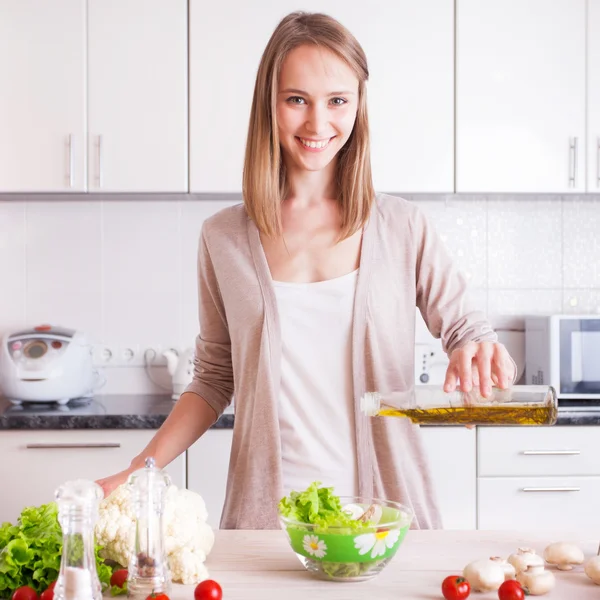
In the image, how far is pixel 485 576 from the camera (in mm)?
1052

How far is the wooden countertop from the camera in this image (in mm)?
1059

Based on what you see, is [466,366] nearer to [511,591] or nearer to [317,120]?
[511,591]

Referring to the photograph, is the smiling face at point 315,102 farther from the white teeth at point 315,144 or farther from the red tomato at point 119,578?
the red tomato at point 119,578

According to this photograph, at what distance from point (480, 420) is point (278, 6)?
1.91 m

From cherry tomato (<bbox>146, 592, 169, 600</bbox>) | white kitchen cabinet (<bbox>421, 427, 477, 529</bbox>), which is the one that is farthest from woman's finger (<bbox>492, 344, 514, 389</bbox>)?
white kitchen cabinet (<bbox>421, 427, 477, 529</bbox>)

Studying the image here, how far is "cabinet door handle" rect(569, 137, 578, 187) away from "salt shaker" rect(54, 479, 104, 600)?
86.7 inches

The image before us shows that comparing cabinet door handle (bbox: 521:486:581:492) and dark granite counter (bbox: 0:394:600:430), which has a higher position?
dark granite counter (bbox: 0:394:600:430)

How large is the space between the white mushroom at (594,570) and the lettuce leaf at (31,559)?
59 cm

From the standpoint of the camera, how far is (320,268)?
162cm

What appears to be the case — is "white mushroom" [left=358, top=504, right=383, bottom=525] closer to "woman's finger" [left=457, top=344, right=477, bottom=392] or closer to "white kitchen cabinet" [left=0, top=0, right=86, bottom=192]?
"woman's finger" [left=457, top=344, right=477, bottom=392]

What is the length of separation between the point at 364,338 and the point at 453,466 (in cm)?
111

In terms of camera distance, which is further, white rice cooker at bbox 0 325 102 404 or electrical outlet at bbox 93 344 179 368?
electrical outlet at bbox 93 344 179 368

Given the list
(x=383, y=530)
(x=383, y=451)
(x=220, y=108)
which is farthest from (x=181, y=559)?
(x=220, y=108)

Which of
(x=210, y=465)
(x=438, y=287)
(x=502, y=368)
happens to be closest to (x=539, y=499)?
(x=210, y=465)
